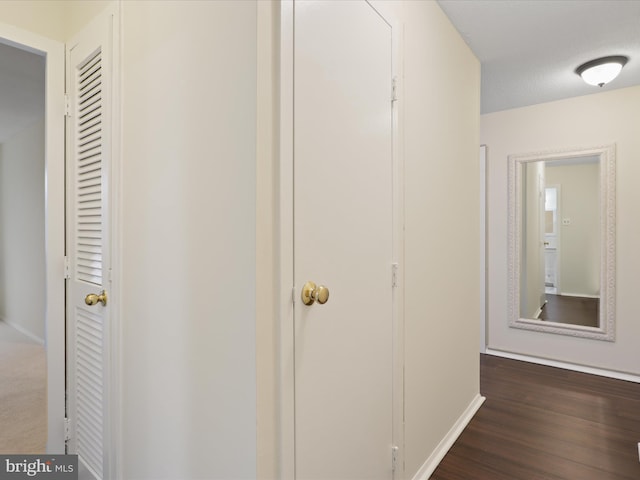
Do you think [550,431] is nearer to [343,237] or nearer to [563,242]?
[563,242]

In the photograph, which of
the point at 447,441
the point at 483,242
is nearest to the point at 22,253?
the point at 447,441

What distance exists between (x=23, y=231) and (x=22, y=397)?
8.53 feet

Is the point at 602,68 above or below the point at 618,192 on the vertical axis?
above

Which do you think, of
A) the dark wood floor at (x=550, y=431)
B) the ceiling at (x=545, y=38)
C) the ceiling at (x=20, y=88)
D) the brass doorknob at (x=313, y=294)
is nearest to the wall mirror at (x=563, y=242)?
the dark wood floor at (x=550, y=431)

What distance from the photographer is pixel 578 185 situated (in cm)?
330

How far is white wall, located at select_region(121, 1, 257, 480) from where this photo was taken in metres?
1.00

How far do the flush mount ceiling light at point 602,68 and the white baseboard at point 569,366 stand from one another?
2.33 m

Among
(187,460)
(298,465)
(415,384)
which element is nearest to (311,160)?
(298,465)

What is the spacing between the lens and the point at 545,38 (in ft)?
7.66

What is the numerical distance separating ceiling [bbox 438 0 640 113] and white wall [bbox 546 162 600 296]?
703 mm

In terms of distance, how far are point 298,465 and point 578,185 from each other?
11.2ft

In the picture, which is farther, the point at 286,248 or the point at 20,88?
the point at 20,88

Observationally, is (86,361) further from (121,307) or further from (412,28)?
(412,28)

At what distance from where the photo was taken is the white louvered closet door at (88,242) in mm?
1550
